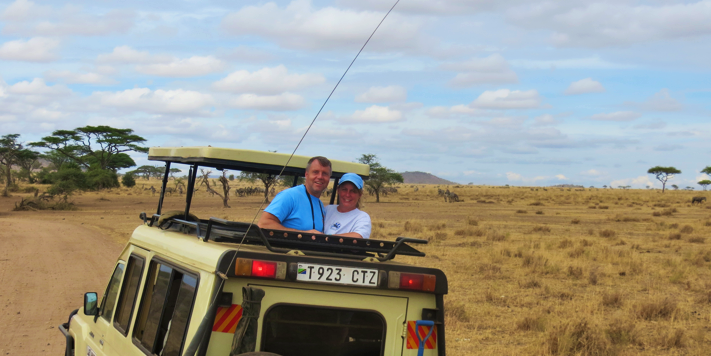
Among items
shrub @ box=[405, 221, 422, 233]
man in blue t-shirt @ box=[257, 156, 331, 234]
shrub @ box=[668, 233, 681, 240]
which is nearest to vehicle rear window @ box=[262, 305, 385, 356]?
man in blue t-shirt @ box=[257, 156, 331, 234]

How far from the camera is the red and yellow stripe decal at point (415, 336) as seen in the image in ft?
9.48

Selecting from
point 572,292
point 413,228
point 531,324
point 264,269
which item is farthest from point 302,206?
point 413,228

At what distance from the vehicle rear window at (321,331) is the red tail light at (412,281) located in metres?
0.18

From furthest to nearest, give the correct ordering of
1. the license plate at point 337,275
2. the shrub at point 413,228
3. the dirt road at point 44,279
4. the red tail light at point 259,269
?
1. the shrub at point 413,228
2. the dirt road at point 44,279
3. the license plate at point 337,275
4. the red tail light at point 259,269

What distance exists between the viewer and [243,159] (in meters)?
4.18

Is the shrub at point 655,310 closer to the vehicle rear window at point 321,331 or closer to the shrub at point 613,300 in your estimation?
the shrub at point 613,300

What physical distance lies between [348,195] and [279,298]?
5.67 ft

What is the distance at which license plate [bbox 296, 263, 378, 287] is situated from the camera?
2670mm

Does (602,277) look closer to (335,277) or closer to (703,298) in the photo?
(703,298)

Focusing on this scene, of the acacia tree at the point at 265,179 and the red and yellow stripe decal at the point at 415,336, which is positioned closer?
the red and yellow stripe decal at the point at 415,336

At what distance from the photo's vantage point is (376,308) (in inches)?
111

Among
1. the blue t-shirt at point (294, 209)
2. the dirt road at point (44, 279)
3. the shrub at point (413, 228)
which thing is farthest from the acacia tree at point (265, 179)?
the shrub at point (413, 228)

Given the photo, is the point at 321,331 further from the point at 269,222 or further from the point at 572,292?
the point at 572,292

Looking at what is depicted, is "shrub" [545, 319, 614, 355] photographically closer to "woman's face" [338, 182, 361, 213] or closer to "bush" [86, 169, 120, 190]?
"woman's face" [338, 182, 361, 213]
